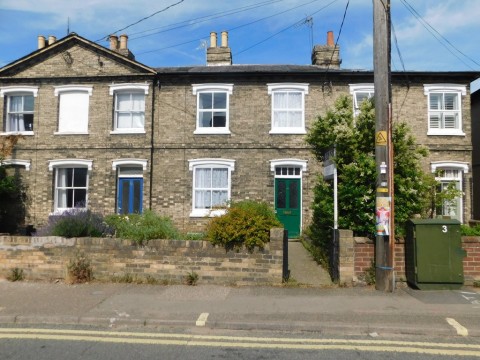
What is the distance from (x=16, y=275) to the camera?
8.49 meters

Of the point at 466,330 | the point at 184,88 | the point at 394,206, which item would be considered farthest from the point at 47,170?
the point at 466,330

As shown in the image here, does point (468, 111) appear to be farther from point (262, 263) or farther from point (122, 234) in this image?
point (122, 234)

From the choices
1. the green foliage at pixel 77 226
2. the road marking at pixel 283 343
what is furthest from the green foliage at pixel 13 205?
the road marking at pixel 283 343

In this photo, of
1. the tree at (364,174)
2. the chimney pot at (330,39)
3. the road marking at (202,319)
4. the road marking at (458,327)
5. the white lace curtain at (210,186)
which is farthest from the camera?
the chimney pot at (330,39)

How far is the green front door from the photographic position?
A: 48.2 feet

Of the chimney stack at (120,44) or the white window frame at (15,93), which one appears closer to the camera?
the white window frame at (15,93)

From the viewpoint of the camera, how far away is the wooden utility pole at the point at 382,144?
739cm

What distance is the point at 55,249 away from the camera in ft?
27.9

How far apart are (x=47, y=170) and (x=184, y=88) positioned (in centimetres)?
633

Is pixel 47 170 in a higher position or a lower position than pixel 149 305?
higher

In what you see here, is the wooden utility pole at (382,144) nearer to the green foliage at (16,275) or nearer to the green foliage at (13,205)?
the green foliage at (16,275)

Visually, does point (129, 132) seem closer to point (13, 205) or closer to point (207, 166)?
point (207, 166)

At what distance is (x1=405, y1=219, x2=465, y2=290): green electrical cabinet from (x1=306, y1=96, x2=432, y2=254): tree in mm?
670

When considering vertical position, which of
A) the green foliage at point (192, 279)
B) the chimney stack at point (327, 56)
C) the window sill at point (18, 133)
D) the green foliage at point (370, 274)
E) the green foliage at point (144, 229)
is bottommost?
the green foliage at point (192, 279)
